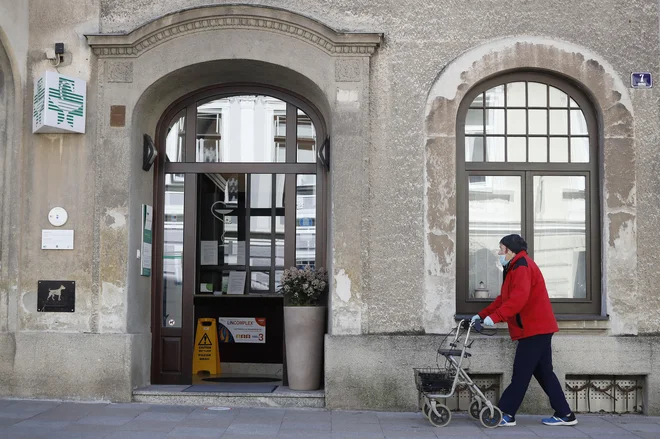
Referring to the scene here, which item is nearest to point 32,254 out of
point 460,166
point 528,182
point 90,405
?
point 90,405

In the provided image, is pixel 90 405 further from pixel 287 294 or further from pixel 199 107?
pixel 199 107

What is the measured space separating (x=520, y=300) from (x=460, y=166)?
213 cm

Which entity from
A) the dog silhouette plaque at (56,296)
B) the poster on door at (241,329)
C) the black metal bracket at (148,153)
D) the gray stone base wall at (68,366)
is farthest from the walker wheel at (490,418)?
the black metal bracket at (148,153)

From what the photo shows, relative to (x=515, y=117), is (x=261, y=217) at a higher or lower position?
lower

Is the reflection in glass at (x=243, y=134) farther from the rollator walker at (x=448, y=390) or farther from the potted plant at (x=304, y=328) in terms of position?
the rollator walker at (x=448, y=390)

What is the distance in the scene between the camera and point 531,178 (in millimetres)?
10430

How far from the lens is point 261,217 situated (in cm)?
1180

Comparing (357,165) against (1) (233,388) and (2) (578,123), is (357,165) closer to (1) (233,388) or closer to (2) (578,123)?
(2) (578,123)

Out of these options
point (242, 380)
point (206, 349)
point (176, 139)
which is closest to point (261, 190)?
point (176, 139)

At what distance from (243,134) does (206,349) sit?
3.15 metres

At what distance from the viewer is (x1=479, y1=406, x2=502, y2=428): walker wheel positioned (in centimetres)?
888

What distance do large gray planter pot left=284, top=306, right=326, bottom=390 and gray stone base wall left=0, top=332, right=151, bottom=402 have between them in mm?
1820

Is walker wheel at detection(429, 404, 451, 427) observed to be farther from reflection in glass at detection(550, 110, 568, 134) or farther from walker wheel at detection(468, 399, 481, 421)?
reflection in glass at detection(550, 110, 568, 134)

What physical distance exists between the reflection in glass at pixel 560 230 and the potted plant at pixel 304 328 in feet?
8.57
